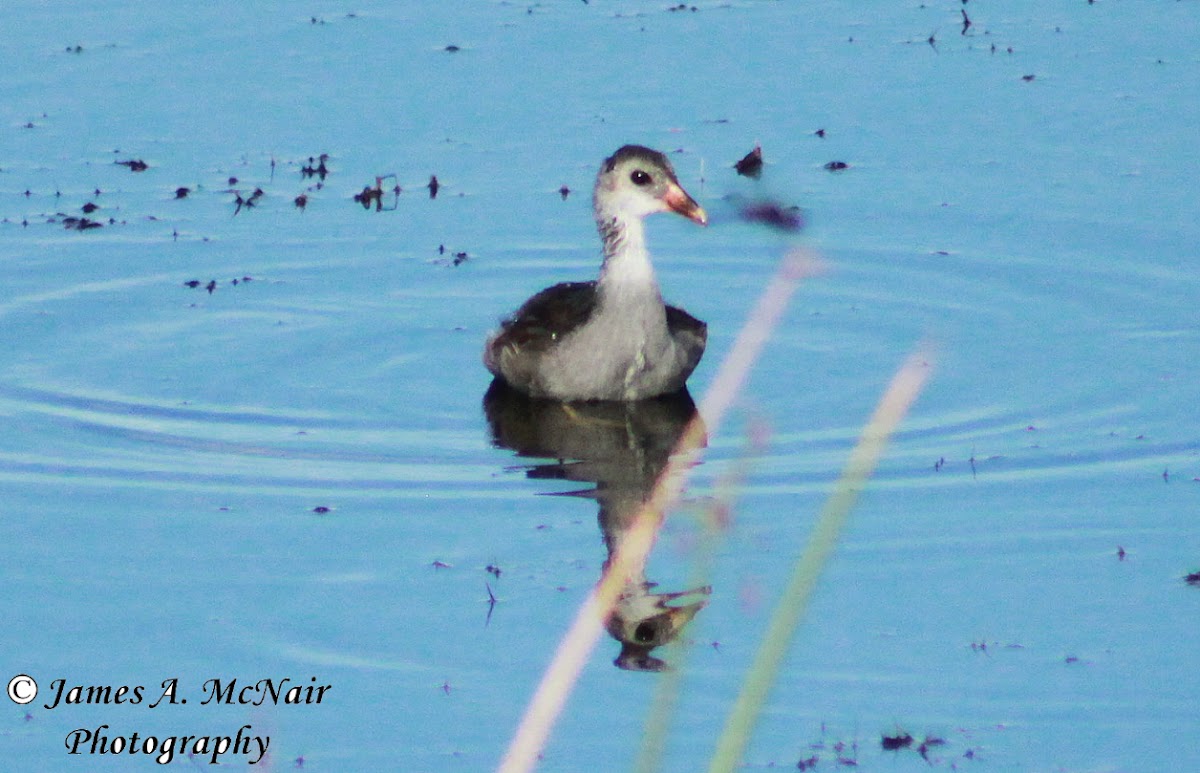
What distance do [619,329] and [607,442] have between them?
73cm

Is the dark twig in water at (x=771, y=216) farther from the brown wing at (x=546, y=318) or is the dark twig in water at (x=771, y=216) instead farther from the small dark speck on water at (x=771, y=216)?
the brown wing at (x=546, y=318)

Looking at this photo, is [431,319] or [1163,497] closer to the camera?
[1163,497]

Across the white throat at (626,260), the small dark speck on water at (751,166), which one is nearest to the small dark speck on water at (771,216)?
the white throat at (626,260)

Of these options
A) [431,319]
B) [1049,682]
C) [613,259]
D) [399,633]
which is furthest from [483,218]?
[1049,682]

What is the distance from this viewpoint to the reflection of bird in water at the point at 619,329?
1141cm

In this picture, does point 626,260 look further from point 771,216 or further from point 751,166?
point 771,216

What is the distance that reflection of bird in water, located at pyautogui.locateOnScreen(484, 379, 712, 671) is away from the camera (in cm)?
964

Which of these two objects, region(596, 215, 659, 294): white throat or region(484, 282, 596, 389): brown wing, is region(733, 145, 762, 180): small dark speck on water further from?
region(596, 215, 659, 294): white throat

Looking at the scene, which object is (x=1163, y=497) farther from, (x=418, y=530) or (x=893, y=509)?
(x=418, y=530)

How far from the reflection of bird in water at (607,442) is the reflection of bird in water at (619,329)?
0.10m

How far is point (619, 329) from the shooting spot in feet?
37.4

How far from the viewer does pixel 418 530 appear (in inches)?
375

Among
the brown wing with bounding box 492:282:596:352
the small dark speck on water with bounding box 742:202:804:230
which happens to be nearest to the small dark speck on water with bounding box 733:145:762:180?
the brown wing with bounding box 492:282:596:352

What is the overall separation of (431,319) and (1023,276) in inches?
140
